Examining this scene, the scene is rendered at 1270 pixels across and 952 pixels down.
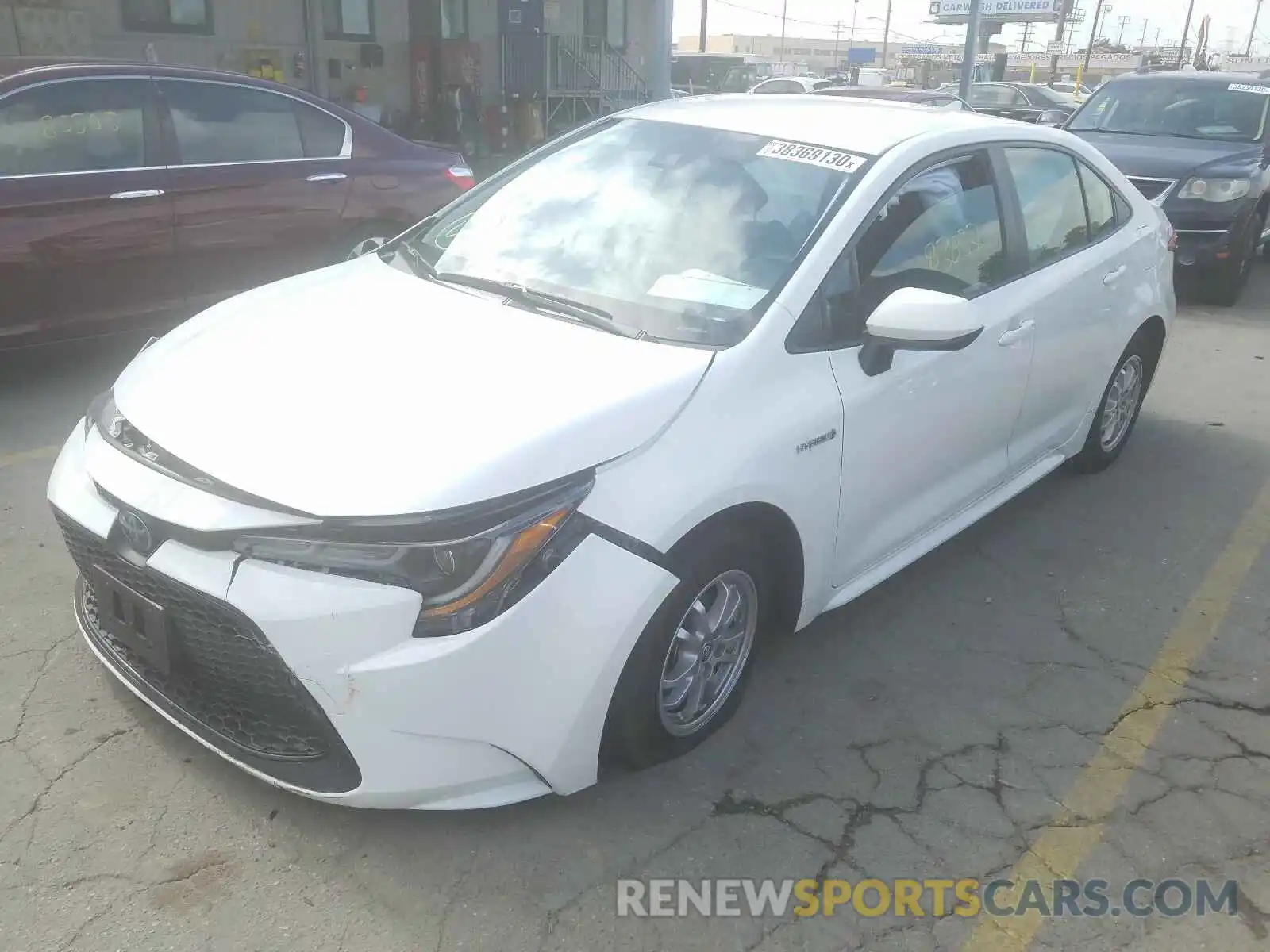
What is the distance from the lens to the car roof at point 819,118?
11.2 feet

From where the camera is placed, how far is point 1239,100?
9461 millimetres

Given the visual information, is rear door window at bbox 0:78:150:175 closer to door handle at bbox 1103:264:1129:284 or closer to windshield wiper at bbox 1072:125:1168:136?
door handle at bbox 1103:264:1129:284

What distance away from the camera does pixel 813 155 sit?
3.33 m

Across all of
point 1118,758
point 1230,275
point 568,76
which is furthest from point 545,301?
point 568,76

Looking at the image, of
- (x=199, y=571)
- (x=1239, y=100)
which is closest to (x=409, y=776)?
(x=199, y=571)

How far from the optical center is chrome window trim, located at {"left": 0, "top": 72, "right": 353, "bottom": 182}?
5.12 metres

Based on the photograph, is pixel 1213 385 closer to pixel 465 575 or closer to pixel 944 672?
pixel 944 672

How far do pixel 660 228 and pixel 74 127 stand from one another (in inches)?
142

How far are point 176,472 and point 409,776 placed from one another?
0.87m

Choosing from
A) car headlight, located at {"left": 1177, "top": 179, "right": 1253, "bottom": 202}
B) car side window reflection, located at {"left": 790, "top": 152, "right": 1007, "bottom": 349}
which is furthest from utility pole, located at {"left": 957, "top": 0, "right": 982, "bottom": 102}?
car side window reflection, located at {"left": 790, "top": 152, "right": 1007, "bottom": 349}

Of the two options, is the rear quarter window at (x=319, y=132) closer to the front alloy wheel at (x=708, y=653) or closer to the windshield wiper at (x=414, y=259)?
the windshield wiper at (x=414, y=259)

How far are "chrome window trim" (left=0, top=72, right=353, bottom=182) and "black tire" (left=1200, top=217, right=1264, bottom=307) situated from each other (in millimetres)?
6649

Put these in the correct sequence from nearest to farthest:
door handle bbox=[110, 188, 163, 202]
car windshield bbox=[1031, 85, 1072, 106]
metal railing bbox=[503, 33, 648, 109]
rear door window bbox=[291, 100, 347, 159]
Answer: door handle bbox=[110, 188, 163, 202]
rear door window bbox=[291, 100, 347, 159]
metal railing bbox=[503, 33, 648, 109]
car windshield bbox=[1031, 85, 1072, 106]

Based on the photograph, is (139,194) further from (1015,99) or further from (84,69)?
(1015,99)
